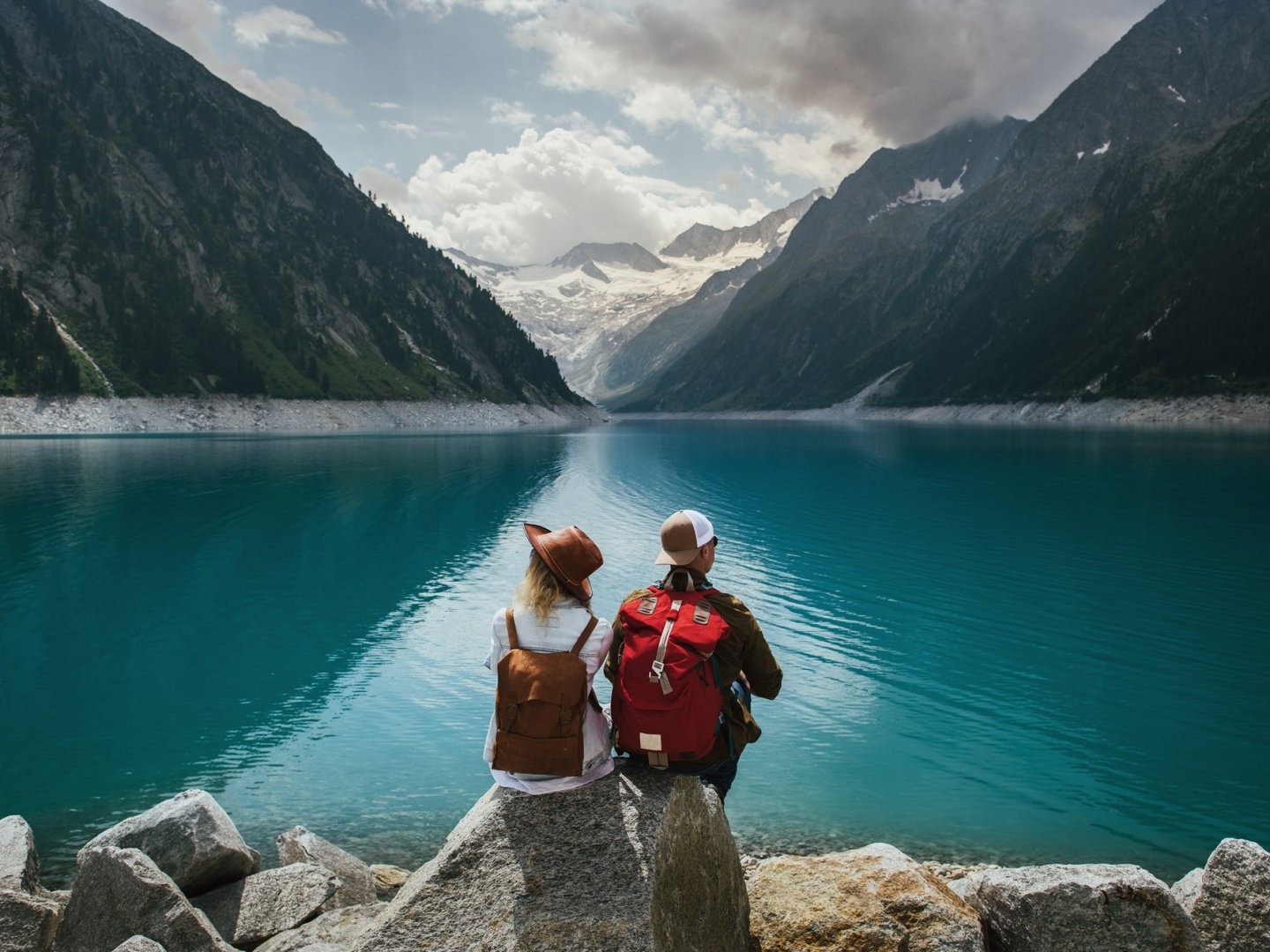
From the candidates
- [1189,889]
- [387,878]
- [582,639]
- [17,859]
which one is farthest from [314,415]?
[1189,889]

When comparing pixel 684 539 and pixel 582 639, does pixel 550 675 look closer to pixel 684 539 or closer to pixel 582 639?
pixel 582 639

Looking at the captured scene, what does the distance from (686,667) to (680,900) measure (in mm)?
1604

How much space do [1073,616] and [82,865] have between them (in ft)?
83.4

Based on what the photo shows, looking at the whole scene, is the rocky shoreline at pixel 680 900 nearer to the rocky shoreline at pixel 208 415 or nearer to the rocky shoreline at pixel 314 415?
the rocky shoreline at pixel 314 415

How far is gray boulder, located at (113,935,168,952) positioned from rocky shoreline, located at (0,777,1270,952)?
15mm

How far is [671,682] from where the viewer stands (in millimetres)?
6371

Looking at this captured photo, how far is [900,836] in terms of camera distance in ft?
41.9

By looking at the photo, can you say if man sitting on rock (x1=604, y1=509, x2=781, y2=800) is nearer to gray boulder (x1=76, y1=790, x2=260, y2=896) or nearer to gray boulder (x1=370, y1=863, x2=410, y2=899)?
gray boulder (x1=76, y1=790, x2=260, y2=896)

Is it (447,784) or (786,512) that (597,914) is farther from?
(786,512)

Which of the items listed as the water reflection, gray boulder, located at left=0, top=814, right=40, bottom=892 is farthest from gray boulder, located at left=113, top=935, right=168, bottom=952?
the water reflection

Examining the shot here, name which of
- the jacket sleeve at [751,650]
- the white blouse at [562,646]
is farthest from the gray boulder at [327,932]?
the jacket sleeve at [751,650]

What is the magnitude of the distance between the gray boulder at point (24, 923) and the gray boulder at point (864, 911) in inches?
269

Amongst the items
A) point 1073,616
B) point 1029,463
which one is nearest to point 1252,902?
point 1073,616

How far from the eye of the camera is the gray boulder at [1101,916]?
637cm
